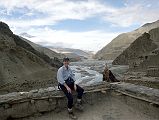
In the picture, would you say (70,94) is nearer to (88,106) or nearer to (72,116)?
(72,116)

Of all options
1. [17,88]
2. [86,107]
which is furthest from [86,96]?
[17,88]

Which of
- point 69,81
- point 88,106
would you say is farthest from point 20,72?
point 69,81

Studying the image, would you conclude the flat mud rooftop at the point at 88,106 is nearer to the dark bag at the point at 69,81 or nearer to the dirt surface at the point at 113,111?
the dirt surface at the point at 113,111

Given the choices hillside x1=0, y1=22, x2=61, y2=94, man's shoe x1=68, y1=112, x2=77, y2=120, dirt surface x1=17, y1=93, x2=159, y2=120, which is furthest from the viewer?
hillside x1=0, y1=22, x2=61, y2=94

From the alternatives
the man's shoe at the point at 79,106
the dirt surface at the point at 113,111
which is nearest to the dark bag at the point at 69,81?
the man's shoe at the point at 79,106

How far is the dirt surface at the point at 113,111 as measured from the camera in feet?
25.0

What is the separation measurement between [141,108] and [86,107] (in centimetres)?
175

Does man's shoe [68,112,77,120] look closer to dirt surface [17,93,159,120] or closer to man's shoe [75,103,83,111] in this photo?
dirt surface [17,93,159,120]

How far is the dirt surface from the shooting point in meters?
7.63

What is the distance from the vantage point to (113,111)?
829 centimetres

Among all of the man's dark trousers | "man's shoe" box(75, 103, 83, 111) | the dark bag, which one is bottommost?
"man's shoe" box(75, 103, 83, 111)

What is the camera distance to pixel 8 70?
34.5 meters

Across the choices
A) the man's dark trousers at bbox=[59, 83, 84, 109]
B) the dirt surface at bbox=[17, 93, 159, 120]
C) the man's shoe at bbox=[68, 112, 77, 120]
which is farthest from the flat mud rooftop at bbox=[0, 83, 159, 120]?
the man's dark trousers at bbox=[59, 83, 84, 109]

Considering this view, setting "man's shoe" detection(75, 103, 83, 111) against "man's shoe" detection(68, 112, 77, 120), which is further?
"man's shoe" detection(75, 103, 83, 111)
